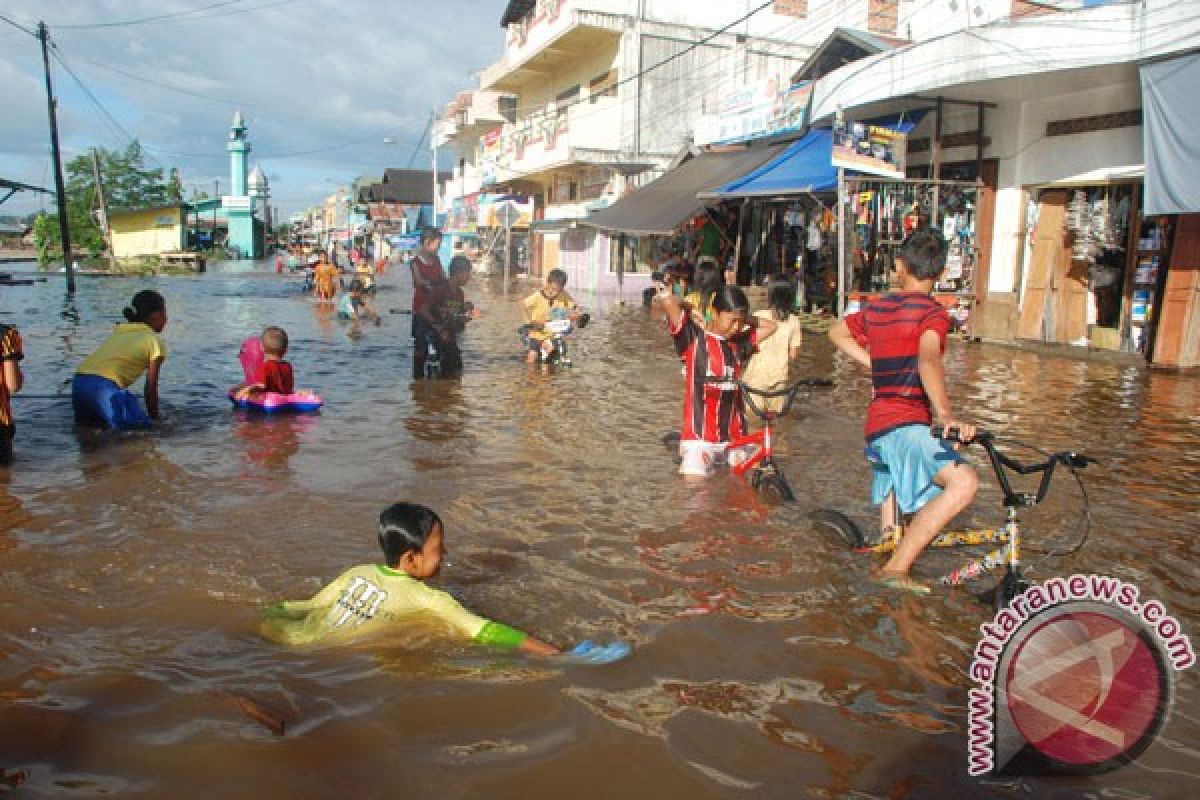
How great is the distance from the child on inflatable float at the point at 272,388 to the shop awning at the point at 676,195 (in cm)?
1134

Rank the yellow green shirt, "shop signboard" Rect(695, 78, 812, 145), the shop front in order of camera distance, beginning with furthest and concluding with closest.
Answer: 1. "shop signboard" Rect(695, 78, 812, 145)
2. the shop front
3. the yellow green shirt

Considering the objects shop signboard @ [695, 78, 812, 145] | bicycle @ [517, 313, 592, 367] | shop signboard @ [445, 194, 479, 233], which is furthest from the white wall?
shop signboard @ [445, 194, 479, 233]

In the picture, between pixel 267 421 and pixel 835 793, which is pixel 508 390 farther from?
pixel 835 793

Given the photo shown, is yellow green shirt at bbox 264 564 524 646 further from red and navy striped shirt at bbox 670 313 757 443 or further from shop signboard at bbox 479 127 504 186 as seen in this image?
shop signboard at bbox 479 127 504 186

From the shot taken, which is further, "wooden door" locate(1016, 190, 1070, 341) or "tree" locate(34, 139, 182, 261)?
"tree" locate(34, 139, 182, 261)

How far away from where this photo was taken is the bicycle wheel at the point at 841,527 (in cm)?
480

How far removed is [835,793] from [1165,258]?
1272 cm

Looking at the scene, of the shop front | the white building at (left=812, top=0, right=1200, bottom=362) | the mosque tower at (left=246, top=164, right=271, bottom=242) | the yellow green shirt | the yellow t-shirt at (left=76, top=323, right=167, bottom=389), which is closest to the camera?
the yellow green shirt

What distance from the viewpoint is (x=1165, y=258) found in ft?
41.6

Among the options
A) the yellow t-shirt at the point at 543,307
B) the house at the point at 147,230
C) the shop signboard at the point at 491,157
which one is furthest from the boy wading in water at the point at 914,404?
the house at the point at 147,230

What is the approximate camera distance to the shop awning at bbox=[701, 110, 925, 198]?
51.4ft

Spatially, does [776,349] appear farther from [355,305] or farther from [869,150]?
[355,305]

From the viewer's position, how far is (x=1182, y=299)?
40.1ft

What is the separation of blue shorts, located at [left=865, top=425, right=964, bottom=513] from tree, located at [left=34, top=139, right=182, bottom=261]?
149 feet
